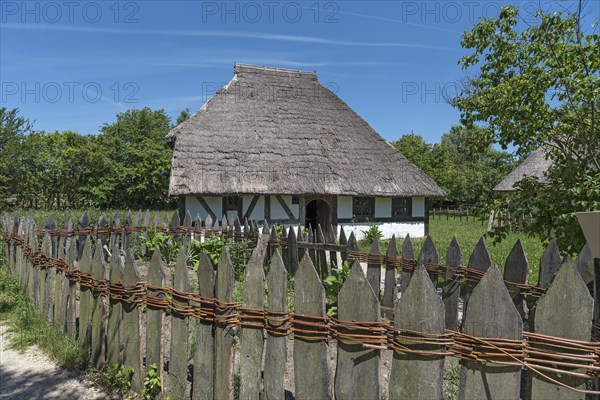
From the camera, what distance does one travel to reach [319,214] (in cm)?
1631

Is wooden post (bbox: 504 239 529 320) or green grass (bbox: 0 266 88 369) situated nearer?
wooden post (bbox: 504 239 529 320)

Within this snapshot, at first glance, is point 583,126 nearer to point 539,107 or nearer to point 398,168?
point 539,107

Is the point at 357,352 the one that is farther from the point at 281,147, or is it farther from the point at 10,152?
the point at 10,152

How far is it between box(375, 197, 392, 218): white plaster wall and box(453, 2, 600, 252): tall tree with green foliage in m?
10.9

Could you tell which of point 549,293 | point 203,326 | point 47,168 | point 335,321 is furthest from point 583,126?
point 47,168

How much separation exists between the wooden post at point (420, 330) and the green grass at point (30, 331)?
2.83m

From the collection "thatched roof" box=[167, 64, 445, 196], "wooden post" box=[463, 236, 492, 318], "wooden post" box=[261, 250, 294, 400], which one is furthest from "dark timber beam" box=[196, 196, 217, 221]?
"wooden post" box=[261, 250, 294, 400]

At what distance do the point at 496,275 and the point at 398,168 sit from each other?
15.0m

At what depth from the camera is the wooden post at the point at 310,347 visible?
2.08 m

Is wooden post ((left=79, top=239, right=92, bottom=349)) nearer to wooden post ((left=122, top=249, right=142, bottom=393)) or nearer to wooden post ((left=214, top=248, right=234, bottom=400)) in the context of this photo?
wooden post ((left=122, top=249, right=142, bottom=393))

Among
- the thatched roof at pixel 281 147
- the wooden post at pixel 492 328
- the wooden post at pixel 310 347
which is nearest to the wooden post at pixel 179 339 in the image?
the wooden post at pixel 310 347

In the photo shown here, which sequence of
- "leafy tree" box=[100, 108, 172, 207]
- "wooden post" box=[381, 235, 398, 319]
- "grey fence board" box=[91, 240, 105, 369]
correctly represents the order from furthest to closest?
"leafy tree" box=[100, 108, 172, 207], "wooden post" box=[381, 235, 398, 319], "grey fence board" box=[91, 240, 105, 369]

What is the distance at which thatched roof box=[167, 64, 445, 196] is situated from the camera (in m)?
13.5

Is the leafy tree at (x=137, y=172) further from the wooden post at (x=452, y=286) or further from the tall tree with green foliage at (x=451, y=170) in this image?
the wooden post at (x=452, y=286)
